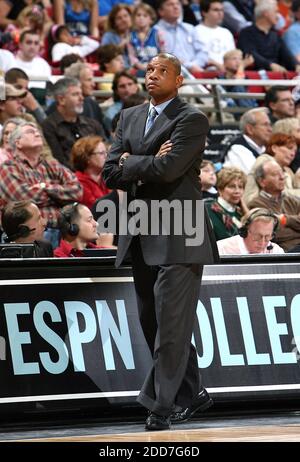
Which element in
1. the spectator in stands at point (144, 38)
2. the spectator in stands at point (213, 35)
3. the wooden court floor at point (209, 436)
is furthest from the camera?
the spectator in stands at point (213, 35)

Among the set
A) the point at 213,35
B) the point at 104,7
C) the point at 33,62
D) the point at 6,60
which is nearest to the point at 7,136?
the point at 6,60

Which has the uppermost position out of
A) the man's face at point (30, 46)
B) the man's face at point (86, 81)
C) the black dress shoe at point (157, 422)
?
the man's face at point (30, 46)

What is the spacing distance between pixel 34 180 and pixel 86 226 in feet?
5.20

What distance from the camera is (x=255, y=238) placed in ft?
31.1

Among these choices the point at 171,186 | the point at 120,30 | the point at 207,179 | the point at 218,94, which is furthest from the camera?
the point at 120,30

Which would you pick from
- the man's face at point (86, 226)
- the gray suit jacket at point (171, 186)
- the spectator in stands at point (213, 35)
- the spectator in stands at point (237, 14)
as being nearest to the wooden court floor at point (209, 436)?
the gray suit jacket at point (171, 186)

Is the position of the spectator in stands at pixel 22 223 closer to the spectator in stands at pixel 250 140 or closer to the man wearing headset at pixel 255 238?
the man wearing headset at pixel 255 238

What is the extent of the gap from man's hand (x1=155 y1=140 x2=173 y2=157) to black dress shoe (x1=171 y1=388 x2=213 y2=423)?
1428 millimetres

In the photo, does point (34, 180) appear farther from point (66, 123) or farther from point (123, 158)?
point (123, 158)

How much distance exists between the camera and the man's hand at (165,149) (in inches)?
274

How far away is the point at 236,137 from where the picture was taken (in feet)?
45.6

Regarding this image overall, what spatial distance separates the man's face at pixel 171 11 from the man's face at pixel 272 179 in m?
5.53

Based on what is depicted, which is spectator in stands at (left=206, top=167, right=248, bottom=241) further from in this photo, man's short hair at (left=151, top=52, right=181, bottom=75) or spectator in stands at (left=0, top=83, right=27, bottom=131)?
man's short hair at (left=151, top=52, right=181, bottom=75)

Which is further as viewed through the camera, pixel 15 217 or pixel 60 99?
pixel 60 99
